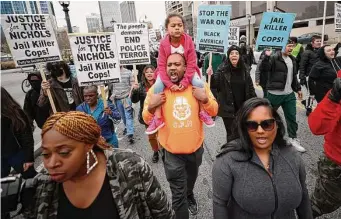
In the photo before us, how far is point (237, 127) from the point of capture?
1.97 m

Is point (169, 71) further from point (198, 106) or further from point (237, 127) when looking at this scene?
point (237, 127)

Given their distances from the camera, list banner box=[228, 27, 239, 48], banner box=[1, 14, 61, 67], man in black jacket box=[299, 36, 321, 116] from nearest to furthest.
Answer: banner box=[1, 14, 61, 67] → man in black jacket box=[299, 36, 321, 116] → banner box=[228, 27, 239, 48]

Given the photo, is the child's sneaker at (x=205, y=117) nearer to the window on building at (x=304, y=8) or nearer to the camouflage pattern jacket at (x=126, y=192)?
the camouflage pattern jacket at (x=126, y=192)

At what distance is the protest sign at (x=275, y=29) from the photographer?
4684mm

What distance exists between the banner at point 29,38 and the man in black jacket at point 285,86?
3678 millimetres

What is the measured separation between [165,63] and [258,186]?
1787 mm

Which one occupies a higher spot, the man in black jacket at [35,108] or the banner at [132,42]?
the banner at [132,42]

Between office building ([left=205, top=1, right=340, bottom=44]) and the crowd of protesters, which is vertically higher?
office building ([left=205, top=1, right=340, bottom=44])

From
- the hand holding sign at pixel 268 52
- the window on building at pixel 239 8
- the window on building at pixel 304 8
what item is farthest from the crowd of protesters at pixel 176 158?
the window on building at pixel 239 8

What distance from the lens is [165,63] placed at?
307cm

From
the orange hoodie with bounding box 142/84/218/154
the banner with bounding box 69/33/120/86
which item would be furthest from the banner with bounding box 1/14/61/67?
the orange hoodie with bounding box 142/84/218/154

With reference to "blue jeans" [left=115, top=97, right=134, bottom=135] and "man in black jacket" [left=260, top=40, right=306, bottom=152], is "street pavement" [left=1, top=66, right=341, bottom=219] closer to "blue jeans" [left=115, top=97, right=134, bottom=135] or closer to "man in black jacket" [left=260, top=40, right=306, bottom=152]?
"blue jeans" [left=115, top=97, right=134, bottom=135]

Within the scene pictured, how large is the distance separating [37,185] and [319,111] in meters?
2.05

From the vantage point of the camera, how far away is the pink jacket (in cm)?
269
